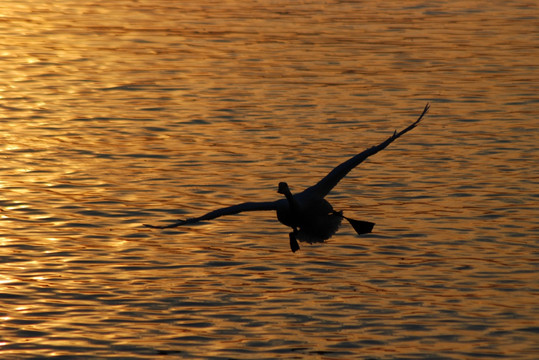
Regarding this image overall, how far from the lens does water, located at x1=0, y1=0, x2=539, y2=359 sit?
1536 cm

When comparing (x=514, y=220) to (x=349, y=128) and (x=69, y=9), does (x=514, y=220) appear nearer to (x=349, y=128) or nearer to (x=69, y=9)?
→ (x=349, y=128)

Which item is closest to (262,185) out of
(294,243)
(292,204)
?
(294,243)

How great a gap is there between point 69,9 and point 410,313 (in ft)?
90.1

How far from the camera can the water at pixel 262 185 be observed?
50.4 ft

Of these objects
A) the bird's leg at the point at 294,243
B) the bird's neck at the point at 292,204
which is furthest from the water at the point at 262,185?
the bird's neck at the point at 292,204

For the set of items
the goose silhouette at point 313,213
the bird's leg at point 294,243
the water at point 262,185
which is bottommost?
the water at point 262,185

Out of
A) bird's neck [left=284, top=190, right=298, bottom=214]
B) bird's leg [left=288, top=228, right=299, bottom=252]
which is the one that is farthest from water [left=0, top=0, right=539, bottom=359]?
bird's neck [left=284, top=190, right=298, bottom=214]

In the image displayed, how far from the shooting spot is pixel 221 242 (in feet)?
60.8

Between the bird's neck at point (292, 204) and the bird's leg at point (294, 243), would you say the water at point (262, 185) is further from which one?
the bird's neck at point (292, 204)

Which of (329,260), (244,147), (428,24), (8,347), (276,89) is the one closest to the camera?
(8,347)

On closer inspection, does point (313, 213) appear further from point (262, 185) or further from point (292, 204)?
point (262, 185)

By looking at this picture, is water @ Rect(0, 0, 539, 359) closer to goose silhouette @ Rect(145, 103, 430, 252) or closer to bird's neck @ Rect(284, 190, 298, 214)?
goose silhouette @ Rect(145, 103, 430, 252)

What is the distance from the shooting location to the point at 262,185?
839 inches

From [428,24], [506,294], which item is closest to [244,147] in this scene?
[506,294]
